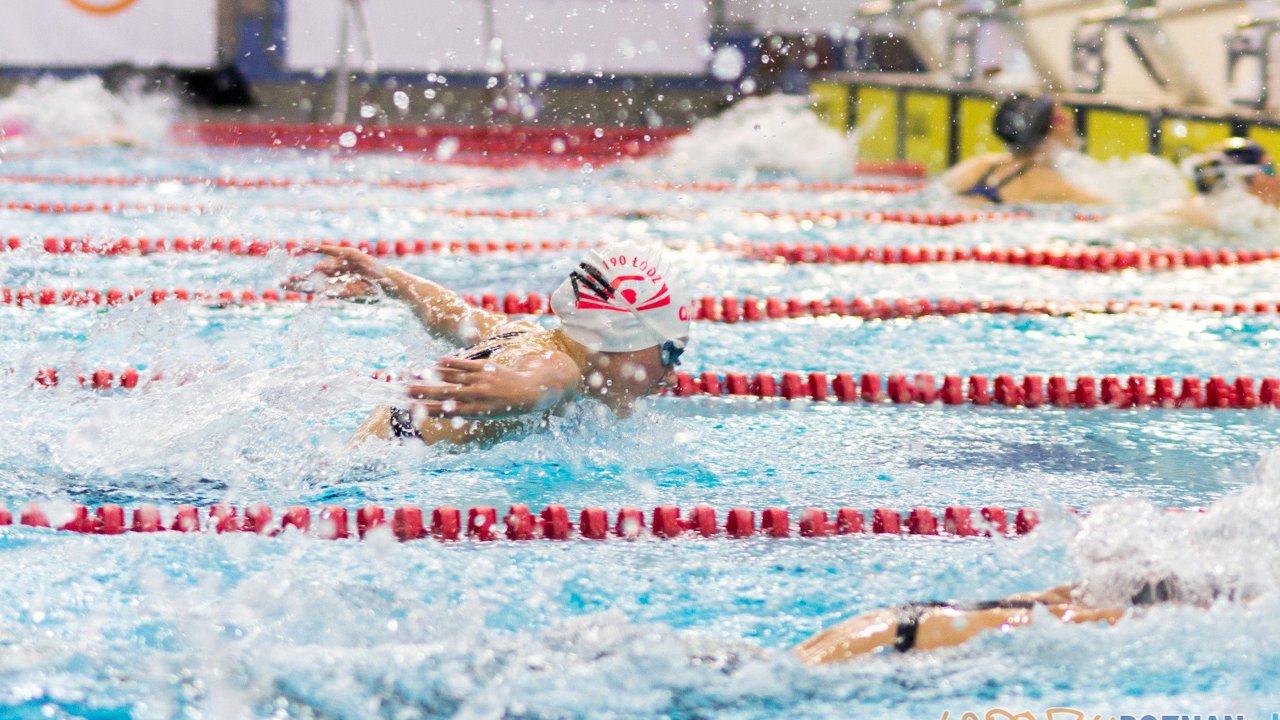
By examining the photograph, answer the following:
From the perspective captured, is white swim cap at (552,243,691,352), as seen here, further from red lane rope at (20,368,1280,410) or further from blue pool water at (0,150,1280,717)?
red lane rope at (20,368,1280,410)

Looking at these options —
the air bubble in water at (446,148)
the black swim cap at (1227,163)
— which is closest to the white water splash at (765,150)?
the air bubble in water at (446,148)

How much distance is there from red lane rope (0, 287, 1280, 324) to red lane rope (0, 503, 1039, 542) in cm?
221

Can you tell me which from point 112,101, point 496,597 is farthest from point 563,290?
point 112,101

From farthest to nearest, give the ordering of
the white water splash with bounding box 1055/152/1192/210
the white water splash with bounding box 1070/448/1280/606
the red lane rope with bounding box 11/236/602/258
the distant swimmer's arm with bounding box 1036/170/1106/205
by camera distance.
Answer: the distant swimmer's arm with bounding box 1036/170/1106/205, the white water splash with bounding box 1055/152/1192/210, the red lane rope with bounding box 11/236/602/258, the white water splash with bounding box 1070/448/1280/606

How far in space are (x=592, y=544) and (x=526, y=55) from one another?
38.0ft

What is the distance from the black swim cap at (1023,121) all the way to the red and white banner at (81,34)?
8.39 metres

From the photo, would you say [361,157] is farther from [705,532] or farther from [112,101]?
[705,532]

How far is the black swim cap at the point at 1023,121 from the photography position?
7.70 meters

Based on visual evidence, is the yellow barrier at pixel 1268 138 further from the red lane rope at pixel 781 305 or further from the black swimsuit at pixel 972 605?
the black swimsuit at pixel 972 605

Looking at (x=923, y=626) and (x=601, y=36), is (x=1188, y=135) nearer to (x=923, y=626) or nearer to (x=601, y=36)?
(x=923, y=626)

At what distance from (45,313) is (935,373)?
9.24 ft

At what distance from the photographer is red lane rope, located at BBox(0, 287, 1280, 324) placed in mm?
4840

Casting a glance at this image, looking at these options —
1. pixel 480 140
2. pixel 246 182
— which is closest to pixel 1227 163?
pixel 246 182

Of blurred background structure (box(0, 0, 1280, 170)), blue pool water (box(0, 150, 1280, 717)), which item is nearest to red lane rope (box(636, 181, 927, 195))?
blurred background structure (box(0, 0, 1280, 170))
